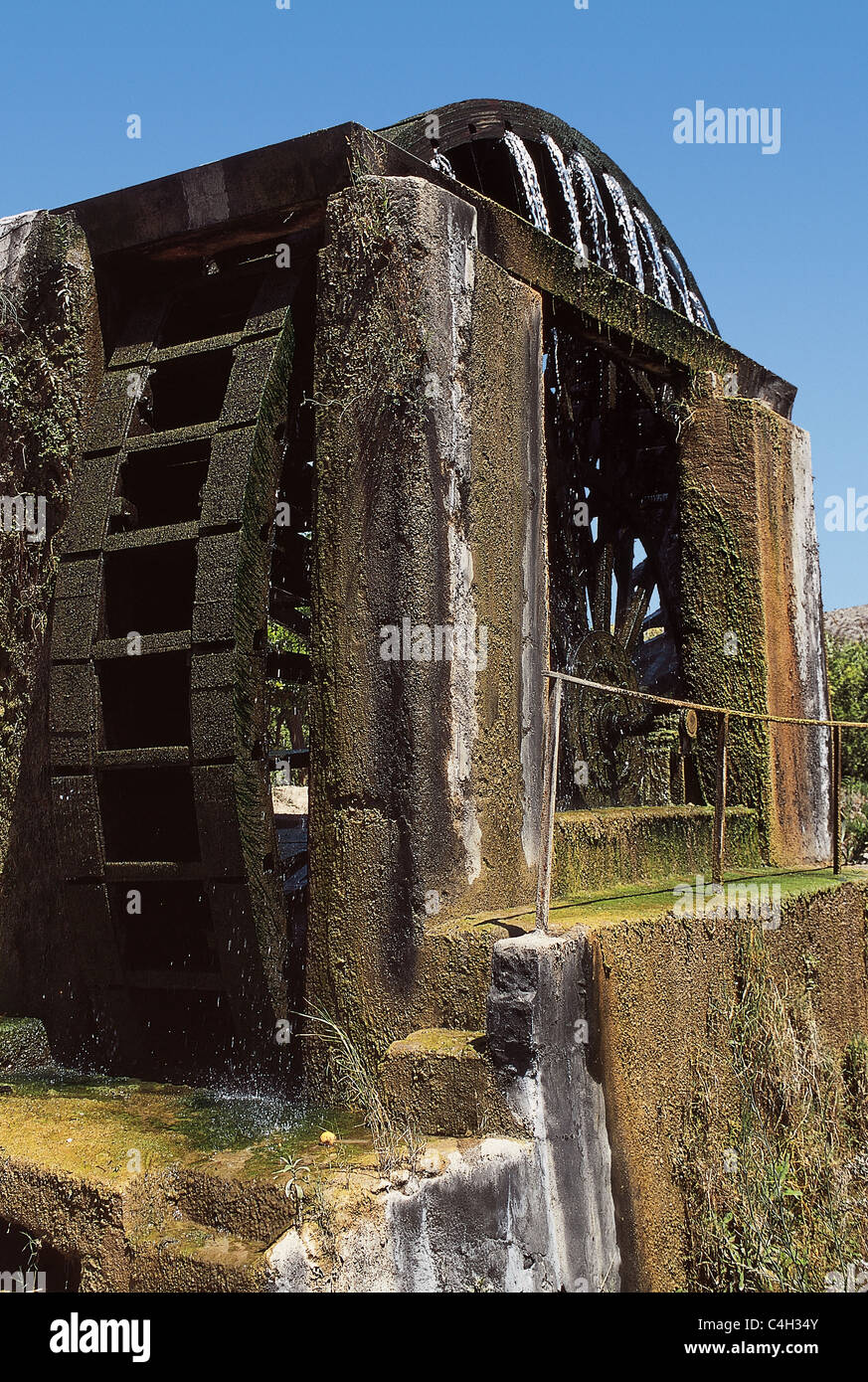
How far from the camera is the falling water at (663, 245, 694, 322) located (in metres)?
8.15

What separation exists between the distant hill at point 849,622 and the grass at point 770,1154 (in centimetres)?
2996

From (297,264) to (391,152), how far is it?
652 mm

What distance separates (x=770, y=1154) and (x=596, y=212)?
582cm

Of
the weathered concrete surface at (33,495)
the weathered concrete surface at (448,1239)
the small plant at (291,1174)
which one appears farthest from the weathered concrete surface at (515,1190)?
the weathered concrete surface at (33,495)

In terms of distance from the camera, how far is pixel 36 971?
211 inches

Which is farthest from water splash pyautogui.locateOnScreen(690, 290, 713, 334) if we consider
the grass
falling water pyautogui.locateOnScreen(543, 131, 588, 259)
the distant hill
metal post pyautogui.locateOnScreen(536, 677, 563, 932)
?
the distant hill

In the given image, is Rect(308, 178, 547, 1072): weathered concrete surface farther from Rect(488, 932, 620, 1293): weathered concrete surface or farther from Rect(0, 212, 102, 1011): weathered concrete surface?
Rect(0, 212, 102, 1011): weathered concrete surface

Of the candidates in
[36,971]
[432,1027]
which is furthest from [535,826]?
→ [36,971]

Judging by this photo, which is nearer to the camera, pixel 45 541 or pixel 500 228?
pixel 500 228

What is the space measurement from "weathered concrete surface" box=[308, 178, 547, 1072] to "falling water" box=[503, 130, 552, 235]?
256cm

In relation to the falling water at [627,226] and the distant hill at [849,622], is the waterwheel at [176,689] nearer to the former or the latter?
the falling water at [627,226]

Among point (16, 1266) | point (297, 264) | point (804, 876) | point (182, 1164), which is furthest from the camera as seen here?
point (804, 876)

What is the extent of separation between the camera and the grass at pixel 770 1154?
13.8 feet
